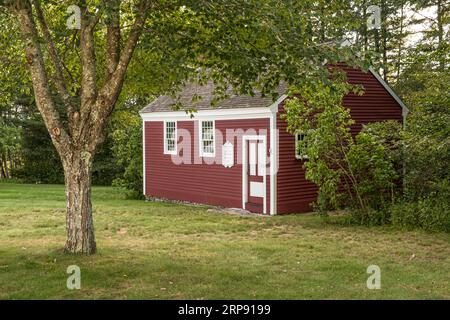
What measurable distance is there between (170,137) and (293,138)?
608cm

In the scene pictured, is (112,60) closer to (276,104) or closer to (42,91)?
(42,91)

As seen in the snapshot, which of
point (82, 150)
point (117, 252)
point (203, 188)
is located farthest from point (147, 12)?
point (203, 188)

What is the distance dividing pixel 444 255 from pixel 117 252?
6.30 meters

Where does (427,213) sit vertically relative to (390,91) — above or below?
below

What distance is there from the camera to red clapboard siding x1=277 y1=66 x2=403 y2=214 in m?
17.3

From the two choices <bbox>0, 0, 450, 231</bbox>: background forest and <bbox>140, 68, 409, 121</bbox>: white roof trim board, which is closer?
<bbox>0, 0, 450, 231</bbox>: background forest

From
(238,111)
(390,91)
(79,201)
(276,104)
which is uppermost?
(390,91)

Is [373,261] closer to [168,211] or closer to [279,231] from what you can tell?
[279,231]

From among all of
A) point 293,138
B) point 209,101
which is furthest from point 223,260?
point 209,101

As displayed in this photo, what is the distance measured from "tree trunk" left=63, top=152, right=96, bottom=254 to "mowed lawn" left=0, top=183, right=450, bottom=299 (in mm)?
305

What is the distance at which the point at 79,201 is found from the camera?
9.58 m

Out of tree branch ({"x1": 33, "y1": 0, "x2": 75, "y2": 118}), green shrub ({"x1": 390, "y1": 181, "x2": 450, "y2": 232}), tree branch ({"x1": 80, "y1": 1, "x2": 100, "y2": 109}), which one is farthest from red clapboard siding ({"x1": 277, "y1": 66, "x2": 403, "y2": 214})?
tree branch ({"x1": 33, "y1": 0, "x2": 75, "y2": 118})

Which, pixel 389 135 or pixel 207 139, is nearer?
pixel 389 135

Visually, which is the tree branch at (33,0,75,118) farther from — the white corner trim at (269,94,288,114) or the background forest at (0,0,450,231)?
the white corner trim at (269,94,288,114)
